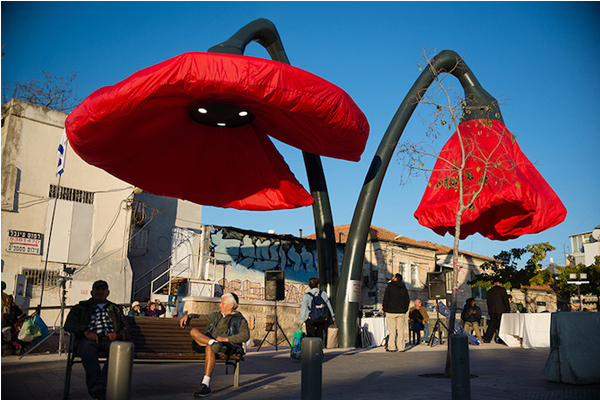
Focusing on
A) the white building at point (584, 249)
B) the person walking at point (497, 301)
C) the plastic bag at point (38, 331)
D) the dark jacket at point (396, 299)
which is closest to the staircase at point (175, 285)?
the plastic bag at point (38, 331)

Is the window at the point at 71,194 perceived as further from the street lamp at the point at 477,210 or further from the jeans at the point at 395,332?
the jeans at the point at 395,332

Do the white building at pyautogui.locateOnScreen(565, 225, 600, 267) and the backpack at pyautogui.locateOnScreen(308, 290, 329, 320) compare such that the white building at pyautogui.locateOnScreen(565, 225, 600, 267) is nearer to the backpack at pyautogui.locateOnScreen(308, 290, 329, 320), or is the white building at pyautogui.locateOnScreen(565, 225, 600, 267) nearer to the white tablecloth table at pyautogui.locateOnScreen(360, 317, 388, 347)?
the white tablecloth table at pyautogui.locateOnScreen(360, 317, 388, 347)

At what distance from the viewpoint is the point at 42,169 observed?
24.0 meters

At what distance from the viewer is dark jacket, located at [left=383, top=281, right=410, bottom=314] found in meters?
13.4

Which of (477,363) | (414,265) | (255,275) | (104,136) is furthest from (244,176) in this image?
(414,265)

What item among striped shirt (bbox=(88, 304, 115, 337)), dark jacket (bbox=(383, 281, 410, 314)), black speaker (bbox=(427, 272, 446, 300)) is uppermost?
black speaker (bbox=(427, 272, 446, 300))

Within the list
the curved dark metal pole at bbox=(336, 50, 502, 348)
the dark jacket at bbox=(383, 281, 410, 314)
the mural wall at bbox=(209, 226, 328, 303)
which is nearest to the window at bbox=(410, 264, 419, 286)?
the mural wall at bbox=(209, 226, 328, 303)

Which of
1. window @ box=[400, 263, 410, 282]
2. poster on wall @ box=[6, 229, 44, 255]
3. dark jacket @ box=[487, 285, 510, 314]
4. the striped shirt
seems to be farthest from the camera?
window @ box=[400, 263, 410, 282]

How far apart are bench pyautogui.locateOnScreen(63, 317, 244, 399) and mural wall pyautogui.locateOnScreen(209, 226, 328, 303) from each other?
23825 mm

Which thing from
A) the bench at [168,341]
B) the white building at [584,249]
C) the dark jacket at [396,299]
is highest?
the white building at [584,249]

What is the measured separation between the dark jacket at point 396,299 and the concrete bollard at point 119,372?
32.2ft

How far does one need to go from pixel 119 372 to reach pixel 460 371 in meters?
3.40

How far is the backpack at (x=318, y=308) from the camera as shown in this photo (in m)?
11.2

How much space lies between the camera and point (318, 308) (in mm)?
11219
